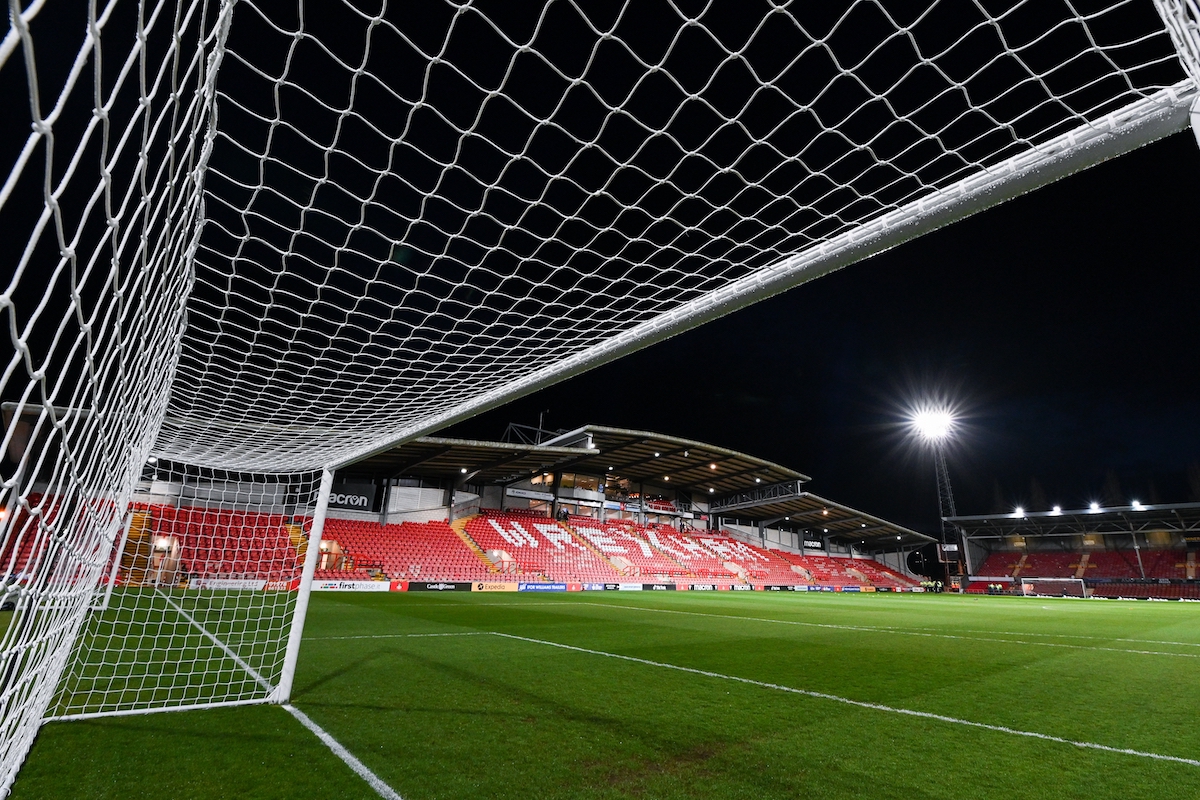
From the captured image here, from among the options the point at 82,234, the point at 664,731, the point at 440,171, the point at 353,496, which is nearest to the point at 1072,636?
the point at 664,731

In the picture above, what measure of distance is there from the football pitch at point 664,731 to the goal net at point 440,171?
0.53 meters

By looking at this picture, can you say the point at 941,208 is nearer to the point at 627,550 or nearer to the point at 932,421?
the point at 627,550

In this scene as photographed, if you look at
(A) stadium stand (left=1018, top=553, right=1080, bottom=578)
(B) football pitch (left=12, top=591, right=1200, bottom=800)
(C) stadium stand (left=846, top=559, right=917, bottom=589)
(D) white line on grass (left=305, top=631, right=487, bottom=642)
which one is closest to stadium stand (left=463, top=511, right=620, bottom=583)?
(D) white line on grass (left=305, top=631, right=487, bottom=642)

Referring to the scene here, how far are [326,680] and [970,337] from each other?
3386cm

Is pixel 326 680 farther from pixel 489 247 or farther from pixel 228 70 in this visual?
pixel 228 70

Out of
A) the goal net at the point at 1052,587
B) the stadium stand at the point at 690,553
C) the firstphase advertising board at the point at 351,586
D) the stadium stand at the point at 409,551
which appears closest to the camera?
the firstphase advertising board at the point at 351,586

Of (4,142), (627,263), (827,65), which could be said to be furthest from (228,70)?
(827,65)

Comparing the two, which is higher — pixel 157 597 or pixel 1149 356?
pixel 1149 356

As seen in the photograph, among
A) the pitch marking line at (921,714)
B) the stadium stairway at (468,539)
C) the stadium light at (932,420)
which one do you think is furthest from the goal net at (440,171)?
the stadium light at (932,420)

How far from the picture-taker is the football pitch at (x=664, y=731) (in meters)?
2.11

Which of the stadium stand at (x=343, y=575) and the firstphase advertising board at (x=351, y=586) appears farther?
the stadium stand at (x=343, y=575)

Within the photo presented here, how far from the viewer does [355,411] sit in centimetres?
468

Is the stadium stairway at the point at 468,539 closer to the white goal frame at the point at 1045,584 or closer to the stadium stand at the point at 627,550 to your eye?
the stadium stand at the point at 627,550

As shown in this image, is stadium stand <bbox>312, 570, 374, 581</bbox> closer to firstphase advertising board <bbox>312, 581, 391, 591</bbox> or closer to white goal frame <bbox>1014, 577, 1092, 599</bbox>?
firstphase advertising board <bbox>312, 581, 391, 591</bbox>
